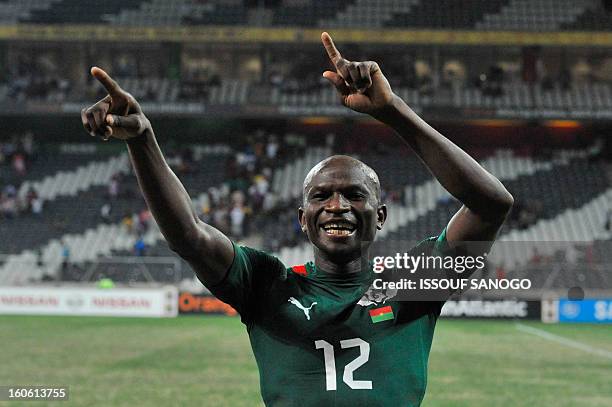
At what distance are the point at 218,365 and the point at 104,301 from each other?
12468 mm

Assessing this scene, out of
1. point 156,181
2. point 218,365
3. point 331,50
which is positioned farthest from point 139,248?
point 331,50

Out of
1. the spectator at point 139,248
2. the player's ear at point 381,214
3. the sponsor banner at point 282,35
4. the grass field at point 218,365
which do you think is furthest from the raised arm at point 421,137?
the sponsor banner at point 282,35

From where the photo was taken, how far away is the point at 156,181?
10.1ft

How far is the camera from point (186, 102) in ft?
128

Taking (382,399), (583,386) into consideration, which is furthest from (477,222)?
(583,386)

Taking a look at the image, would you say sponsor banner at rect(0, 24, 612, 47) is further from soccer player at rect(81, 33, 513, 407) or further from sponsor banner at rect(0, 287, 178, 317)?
soccer player at rect(81, 33, 513, 407)

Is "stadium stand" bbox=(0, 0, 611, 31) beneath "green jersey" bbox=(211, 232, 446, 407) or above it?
above

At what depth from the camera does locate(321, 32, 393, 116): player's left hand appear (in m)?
2.93

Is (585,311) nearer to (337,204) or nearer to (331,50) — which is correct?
(337,204)

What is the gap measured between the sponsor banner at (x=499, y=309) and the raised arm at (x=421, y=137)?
23203 millimetres

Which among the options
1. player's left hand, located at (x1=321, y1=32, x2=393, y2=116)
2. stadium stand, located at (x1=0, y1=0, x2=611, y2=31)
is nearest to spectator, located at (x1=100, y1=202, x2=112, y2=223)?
stadium stand, located at (x1=0, y1=0, x2=611, y2=31)

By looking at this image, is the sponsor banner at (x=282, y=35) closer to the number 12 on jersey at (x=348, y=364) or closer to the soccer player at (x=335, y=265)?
the soccer player at (x=335, y=265)

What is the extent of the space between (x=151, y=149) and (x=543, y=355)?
1570 centimetres

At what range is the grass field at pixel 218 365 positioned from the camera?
12.2m
